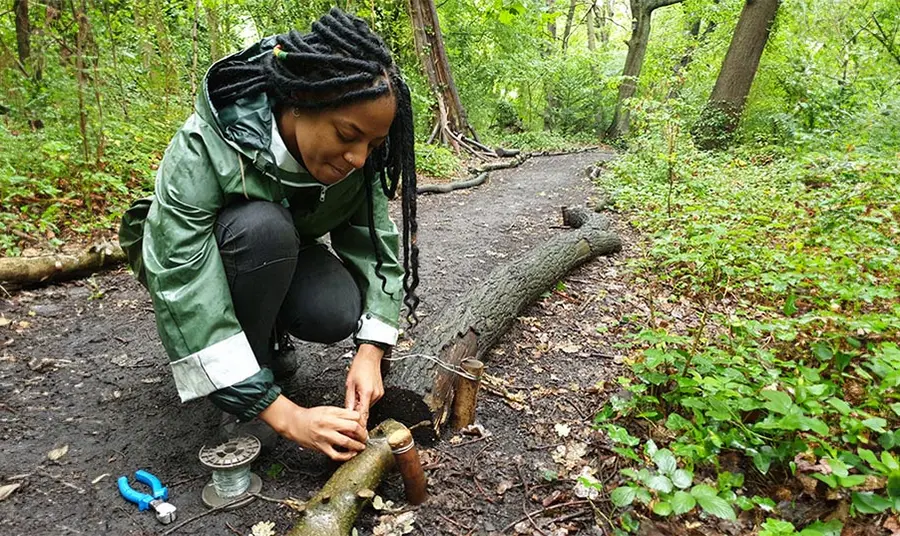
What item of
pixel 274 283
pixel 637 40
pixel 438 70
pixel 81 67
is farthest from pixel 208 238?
pixel 637 40

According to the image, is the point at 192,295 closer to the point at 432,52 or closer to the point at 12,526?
the point at 12,526

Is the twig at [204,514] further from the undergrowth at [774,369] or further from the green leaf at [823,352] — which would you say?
the green leaf at [823,352]

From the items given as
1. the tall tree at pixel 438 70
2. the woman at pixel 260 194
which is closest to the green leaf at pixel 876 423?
the woman at pixel 260 194

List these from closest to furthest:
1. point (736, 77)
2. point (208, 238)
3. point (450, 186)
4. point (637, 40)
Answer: point (208, 238) < point (450, 186) < point (736, 77) < point (637, 40)

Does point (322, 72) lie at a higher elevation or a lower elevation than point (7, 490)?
higher

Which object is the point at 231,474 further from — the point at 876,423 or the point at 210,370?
the point at 876,423

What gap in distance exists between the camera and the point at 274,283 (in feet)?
5.36

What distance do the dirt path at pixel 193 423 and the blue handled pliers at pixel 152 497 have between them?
1.1 inches

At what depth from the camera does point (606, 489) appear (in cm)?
167

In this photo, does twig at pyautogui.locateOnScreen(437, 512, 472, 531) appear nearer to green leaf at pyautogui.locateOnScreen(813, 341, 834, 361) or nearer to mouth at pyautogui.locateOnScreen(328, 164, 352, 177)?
mouth at pyautogui.locateOnScreen(328, 164, 352, 177)

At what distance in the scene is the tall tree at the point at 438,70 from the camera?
9.93 m

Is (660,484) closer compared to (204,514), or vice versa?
(660,484)

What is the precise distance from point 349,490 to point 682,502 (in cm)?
93

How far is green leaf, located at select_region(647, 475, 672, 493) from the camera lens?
4.42 ft
